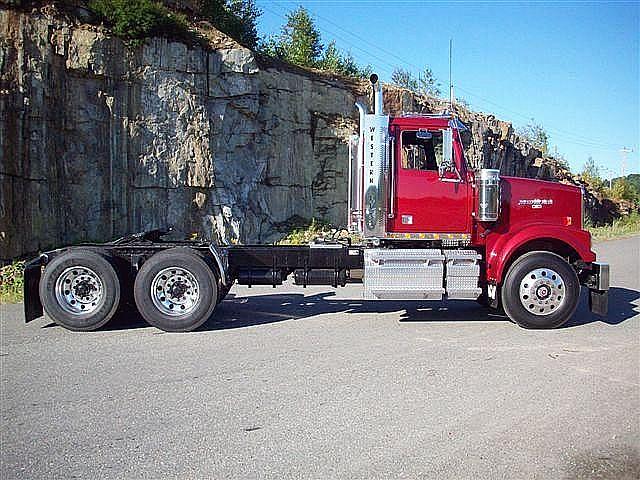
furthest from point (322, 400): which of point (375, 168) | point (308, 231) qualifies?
point (308, 231)

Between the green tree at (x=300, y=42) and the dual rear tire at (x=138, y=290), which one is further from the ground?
the green tree at (x=300, y=42)

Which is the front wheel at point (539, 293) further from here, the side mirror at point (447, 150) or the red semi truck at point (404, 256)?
the side mirror at point (447, 150)

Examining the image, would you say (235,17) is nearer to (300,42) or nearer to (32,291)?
(300,42)

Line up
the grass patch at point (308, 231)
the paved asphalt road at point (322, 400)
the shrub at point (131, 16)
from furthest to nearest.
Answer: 1. the grass patch at point (308, 231)
2. the shrub at point (131, 16)
3. the paved asphalt road at point (322, 400)

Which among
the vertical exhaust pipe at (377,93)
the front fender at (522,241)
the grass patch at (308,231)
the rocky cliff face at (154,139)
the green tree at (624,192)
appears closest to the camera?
the front fender at (522,241)

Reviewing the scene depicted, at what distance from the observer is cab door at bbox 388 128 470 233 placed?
355 inches

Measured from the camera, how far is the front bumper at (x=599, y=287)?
8727mm

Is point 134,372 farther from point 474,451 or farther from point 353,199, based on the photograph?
point 353,199

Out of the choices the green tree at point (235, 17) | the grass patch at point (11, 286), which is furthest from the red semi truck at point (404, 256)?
the green tree at point (235, 17)

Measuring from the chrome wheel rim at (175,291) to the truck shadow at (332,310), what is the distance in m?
0.43

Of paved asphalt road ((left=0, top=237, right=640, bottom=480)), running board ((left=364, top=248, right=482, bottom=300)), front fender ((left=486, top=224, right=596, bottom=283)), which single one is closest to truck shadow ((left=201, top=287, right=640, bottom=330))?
paved asphalt road ((left=0, top=237, right=640, bottom=480))

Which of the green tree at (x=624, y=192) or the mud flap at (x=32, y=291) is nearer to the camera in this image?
the mud flap at (x=32, y=291)

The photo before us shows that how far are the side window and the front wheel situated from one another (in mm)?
1952

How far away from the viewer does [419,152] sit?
29.8 ft
